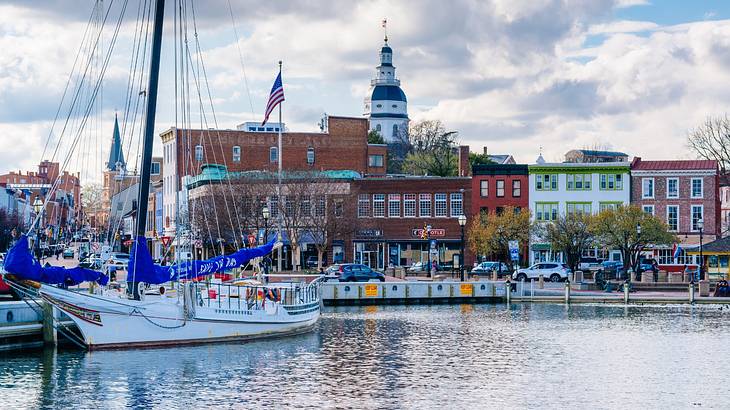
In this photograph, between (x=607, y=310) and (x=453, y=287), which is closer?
(x=607, y=310)

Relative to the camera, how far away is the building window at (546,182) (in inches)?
4301

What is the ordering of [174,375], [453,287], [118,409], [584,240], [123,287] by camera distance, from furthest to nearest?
[584,240] < [453,287] < [123,287] < [174,375] < [118,409]

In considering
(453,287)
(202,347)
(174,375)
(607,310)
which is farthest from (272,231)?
(174,375)

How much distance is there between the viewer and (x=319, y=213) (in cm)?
10525

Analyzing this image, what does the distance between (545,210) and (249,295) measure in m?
62.6

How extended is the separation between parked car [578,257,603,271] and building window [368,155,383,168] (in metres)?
37.0

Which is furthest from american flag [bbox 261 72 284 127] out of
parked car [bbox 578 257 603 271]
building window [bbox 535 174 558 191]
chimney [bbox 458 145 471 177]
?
chimney [bbox 458 145 471 177]

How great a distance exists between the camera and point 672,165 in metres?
106

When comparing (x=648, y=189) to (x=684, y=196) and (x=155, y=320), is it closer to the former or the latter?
(x=684, y=196)

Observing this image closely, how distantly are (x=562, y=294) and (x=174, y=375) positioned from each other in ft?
129

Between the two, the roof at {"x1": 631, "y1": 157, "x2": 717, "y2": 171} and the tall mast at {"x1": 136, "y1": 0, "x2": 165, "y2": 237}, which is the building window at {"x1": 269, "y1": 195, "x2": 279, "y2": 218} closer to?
the roof at {"x1": 631, "y1": 157, "x2": 717, "y2": 171}

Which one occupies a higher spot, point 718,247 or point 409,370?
point 718,247

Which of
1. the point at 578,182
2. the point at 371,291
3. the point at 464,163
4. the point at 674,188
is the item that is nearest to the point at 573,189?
the point at 578,182

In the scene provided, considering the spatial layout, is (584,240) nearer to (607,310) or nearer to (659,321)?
(607,310)
